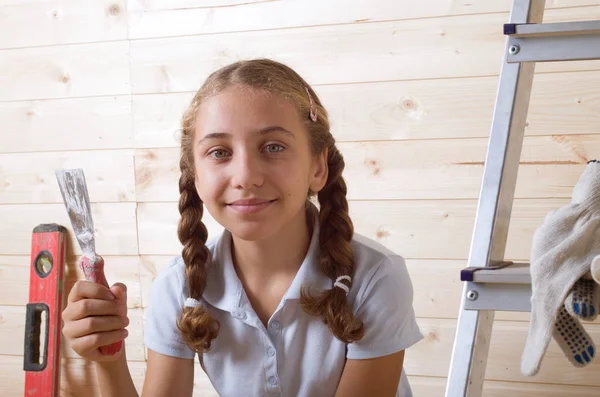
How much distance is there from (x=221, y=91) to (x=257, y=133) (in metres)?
0.11

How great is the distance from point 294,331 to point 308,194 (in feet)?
0.88

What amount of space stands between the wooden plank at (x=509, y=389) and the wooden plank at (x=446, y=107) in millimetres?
629

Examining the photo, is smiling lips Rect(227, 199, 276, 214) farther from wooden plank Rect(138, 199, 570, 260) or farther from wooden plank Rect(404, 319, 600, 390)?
wooden plank Rect(404, 319, 600, 390)

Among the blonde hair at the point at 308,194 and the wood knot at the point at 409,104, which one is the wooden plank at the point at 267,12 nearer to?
the wood knot at the point at 409,104

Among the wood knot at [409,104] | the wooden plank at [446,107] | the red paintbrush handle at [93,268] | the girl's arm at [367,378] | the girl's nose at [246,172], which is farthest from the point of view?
the wood knot at [409,104]

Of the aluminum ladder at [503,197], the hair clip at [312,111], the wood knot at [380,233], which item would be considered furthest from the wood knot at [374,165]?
the aluminum ladder at [503,197]

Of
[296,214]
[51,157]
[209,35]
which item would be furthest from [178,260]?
[51,157]

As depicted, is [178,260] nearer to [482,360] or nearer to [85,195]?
[85,195]

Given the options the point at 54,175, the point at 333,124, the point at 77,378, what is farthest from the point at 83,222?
the point at 77,378

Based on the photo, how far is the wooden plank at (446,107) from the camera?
6.08ft

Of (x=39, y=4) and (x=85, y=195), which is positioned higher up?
(x=39, y=4)

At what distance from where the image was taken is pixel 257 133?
1.34 metres

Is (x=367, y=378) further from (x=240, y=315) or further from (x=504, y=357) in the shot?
Answer: (x=504, y=357)

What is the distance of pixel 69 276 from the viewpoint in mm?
2369
